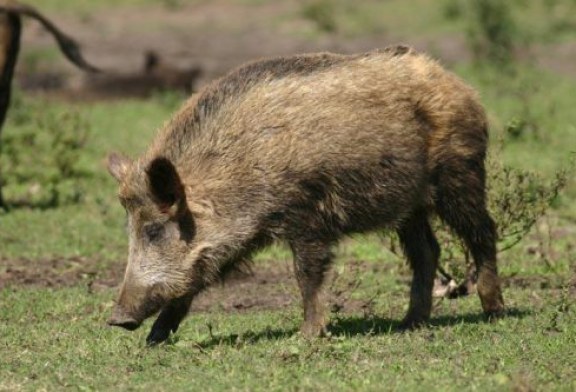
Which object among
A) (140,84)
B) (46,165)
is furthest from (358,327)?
(140,84)

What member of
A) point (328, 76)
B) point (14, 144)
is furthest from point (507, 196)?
point (14, 144)

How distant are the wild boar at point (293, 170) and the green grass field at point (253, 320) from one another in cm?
34

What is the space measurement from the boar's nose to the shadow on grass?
0.35 m

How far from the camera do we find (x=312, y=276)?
7.80 m

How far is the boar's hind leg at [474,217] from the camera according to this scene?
27.2 ft

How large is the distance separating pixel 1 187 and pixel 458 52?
36.7 feet

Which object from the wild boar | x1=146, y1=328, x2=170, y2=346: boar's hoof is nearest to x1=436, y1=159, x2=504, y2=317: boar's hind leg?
the wild boar

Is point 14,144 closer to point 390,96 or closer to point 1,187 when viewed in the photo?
point 1,187

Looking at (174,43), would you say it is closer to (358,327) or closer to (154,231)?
(358,327)

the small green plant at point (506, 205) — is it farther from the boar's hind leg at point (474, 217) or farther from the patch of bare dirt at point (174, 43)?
the patch of bare dirt at point (174, 43)

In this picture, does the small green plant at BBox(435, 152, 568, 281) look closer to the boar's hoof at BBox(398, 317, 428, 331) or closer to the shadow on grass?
the shadow on grass

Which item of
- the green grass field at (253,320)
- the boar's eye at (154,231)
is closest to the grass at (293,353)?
the green grass field at (253,320)

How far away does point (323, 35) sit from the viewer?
24672mm

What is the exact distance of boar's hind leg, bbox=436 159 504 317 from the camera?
8.30m
